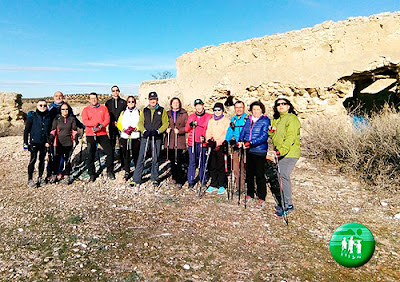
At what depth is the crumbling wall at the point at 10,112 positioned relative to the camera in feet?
49.4

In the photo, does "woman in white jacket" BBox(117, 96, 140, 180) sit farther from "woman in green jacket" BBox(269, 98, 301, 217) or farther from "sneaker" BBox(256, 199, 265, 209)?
"woman in green jacket" BBox(269, 98, 301, 217)

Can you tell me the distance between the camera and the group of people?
16.4 feet

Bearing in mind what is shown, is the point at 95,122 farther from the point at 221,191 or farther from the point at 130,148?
the point at 221,191

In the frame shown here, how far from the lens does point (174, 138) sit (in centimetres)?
612

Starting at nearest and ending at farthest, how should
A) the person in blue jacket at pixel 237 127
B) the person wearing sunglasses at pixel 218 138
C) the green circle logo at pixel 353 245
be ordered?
the green circle logo at pixel 353 245, the person in blue jacket at pixel 237 127, the person wearing sunglasses at pixel 218 138

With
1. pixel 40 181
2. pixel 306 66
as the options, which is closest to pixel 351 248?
pixel 40 181

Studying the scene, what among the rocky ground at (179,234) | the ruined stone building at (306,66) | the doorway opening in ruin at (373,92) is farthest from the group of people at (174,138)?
the doorway opening in ruin at (373,92)

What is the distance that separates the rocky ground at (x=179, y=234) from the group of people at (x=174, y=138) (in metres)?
0.49

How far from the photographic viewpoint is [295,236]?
4133 mm

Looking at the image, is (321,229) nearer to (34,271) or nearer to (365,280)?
(365,280)

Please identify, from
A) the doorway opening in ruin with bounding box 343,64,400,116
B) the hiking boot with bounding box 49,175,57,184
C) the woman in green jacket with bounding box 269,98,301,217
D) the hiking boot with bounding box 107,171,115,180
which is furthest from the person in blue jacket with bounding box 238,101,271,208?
the doorway opening in ruin with bounding box 343,64,400,116

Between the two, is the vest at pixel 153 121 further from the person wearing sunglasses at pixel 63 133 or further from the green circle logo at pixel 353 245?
the green circle logo at pixel 353 245

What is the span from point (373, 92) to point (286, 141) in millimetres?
12659

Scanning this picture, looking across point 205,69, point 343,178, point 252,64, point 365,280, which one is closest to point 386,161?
point 343,178
